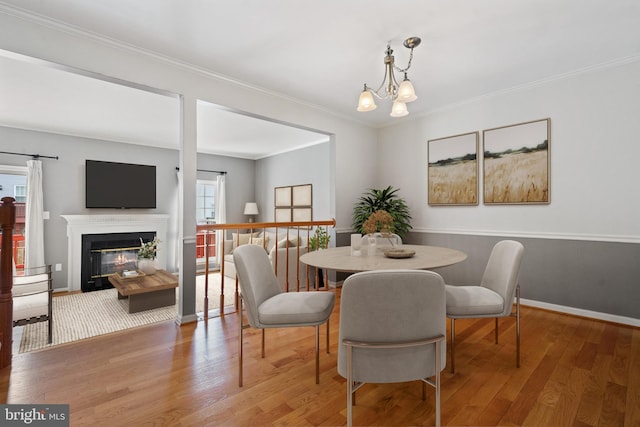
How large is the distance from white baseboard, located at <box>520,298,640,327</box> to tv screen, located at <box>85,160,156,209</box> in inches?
246

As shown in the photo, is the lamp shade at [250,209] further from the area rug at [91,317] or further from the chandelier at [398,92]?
the chandelier at [398,92]

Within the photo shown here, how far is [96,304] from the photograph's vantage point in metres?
4.14

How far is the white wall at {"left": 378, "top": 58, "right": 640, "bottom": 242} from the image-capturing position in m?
2.85

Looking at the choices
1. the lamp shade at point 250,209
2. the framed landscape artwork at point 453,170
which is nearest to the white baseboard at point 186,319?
the framed landscape artwork at point 453,170

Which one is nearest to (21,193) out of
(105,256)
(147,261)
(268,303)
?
(105,256)

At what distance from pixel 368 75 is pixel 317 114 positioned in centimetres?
109

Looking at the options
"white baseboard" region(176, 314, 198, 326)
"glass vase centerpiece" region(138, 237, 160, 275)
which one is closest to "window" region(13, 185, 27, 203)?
"glass vase centerpiece" region(138, 237, 160, 275)

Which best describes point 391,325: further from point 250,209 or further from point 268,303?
point 250,209

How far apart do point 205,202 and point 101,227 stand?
2041mm

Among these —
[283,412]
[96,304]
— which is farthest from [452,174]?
[96,304]

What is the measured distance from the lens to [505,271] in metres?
2.06

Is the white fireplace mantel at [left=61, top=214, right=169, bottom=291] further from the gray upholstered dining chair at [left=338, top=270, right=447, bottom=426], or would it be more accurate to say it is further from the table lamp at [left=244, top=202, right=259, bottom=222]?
the gray upholstered dining chair at [left=338, top=270, right=447, bottom=426]

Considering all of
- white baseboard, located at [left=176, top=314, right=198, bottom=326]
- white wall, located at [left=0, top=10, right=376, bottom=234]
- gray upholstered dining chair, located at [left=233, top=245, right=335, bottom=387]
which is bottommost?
white baseboard, located at [left=176, top=314, right=198, bottom=326]

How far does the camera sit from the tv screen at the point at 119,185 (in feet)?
17.2
